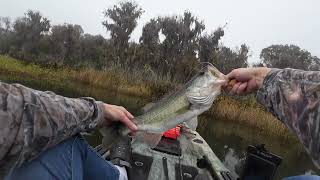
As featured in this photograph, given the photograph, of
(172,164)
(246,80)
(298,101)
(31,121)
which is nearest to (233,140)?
(172,164)

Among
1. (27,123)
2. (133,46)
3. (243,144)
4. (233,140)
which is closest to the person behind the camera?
(27,123)

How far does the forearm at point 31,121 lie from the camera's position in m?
2.21

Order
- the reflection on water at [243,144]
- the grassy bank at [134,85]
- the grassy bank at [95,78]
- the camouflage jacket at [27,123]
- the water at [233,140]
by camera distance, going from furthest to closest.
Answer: the grassy bank at [95,78]
the grassy bank at [134,85]
the water at [233,140]
the reflection on water at [243,144]
the camouflage jacket at [27,123]

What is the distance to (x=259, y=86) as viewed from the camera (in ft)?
10.2

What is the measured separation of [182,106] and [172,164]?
265cm

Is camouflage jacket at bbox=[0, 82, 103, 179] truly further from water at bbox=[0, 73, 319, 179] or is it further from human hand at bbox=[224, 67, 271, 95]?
water at bbox=[0, 73, 319, 179]

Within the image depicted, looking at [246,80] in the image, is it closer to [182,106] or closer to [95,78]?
[182,106]

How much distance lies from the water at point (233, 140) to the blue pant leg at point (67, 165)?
303 inches

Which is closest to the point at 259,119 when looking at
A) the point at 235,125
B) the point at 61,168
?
the point at 235,125

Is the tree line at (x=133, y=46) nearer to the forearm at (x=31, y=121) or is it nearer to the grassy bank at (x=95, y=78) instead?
the grassy bank at (x=95, y=78)

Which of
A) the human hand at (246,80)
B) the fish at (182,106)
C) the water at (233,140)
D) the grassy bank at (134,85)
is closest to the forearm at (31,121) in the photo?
the fish at (182,106)

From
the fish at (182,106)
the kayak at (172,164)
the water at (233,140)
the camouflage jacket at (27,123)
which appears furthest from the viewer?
the water at (233,140)

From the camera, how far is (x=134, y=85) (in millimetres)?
21078

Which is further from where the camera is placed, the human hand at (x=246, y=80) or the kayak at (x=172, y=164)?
the kayak at (x=172, y=164)
